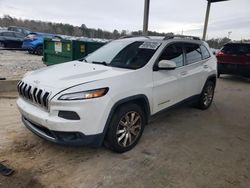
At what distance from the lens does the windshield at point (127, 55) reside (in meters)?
3.69

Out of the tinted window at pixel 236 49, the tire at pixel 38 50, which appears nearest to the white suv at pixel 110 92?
the tinted window at pixel 236 49

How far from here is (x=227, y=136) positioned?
4.28 meters

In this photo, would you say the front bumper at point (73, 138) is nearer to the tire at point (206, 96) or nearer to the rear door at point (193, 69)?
the rear door at point (193, 69)

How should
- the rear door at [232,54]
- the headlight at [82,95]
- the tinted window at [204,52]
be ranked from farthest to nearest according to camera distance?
1. the rear door at [232,54]
2. the tinted window at [204,52]
3. the headlight at [82,95]

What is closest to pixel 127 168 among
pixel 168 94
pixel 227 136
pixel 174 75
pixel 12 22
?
pixel 168 94

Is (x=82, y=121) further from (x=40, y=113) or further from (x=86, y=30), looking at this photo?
(x=86, y=30)

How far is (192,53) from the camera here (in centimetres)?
486

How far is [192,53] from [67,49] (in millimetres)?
3874

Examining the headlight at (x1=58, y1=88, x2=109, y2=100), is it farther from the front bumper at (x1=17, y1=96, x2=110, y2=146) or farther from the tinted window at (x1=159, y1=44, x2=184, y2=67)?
the tinted window at (x1=159, y1=44, x2=184, y2=67)

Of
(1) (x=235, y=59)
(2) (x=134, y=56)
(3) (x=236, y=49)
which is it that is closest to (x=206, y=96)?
(2) (x=134, y=56)

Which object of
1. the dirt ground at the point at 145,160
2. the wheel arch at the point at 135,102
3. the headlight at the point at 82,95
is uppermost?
the headlight at the point at 82,95

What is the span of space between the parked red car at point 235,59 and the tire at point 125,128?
810 cm

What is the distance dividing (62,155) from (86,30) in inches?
1483

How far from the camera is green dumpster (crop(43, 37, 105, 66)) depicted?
22.7ft
